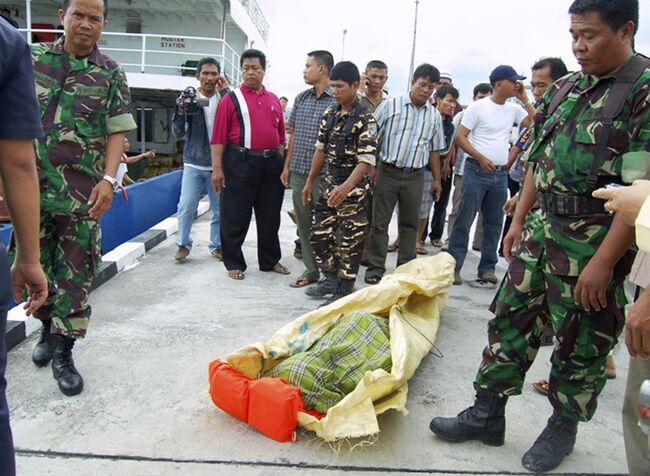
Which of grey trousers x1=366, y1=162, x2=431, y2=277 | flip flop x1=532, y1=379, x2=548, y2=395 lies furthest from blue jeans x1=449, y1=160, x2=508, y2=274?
flip flop x1=532, y1=379, x2=548, y2=395

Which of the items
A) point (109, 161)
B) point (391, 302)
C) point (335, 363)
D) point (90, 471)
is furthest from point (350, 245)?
point (90, 471)

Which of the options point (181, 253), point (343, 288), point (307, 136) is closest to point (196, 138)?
point (181, 253)

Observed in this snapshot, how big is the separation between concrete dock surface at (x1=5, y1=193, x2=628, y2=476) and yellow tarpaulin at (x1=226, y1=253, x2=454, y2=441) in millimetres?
129

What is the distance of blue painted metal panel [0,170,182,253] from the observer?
205 inches

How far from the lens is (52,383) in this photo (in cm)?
264

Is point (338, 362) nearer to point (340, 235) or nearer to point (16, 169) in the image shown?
point (16, 169)

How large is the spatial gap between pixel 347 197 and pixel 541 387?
75.2 inches

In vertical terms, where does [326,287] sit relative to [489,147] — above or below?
below

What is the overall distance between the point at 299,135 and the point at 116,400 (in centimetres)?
275

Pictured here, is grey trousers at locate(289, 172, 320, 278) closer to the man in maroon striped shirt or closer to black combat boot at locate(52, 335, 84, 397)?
the man in maroon striped shirt

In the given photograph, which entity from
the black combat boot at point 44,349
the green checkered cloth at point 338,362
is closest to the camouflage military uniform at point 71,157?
the black combat boot at point 44,349

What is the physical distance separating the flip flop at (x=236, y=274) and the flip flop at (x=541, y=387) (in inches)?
103

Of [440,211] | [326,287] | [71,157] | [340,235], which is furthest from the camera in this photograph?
[440,211]

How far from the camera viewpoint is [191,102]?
496cm
